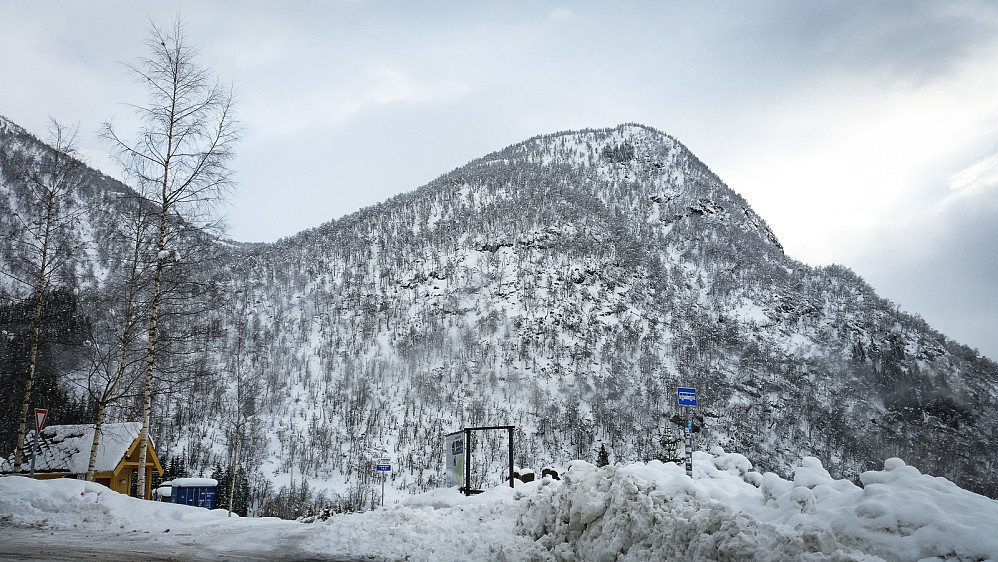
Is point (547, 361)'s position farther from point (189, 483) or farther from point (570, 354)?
point (189, 483)

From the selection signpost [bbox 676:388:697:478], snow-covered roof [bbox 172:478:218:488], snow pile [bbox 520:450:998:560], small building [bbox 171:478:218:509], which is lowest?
small building [bbox 171:478:218:509]

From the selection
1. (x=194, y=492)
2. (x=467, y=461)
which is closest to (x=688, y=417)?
(x=467, y=461)

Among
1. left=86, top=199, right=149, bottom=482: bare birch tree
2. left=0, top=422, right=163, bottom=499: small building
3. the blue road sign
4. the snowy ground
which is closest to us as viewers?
the snowy ground

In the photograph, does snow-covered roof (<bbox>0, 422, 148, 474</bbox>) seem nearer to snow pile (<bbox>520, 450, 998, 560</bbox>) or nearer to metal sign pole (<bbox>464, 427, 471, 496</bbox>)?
metal sign pole (<bbox>464, 427, 471, 496</bbox>)

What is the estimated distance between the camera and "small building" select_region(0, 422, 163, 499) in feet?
77.0

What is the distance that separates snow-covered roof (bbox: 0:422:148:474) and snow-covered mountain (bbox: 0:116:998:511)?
84.6 meters

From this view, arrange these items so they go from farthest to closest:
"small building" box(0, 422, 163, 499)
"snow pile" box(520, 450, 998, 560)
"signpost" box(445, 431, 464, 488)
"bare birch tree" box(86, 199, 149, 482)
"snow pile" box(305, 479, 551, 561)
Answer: "small building" box(0, 422, 163, 499), "signpost" box(445, 431, 464, 488), "bare birch tree" box(86, 199, 149, 482), "snow pile" box(305, 479, 551, 561), "snow pile" box(520, 450, 998, 560)

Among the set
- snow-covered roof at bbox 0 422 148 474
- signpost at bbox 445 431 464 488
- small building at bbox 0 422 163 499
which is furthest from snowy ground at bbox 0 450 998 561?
snow-covered roof at bbox 0 422 148 474

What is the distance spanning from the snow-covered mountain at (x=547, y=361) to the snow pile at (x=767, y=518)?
103638mm

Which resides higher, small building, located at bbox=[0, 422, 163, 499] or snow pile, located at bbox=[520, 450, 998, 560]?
snow pile, located at bbox=[520, 450, 998, 560]

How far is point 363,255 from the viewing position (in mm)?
184875

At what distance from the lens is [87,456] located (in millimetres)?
24219

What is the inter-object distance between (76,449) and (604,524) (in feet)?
87.1

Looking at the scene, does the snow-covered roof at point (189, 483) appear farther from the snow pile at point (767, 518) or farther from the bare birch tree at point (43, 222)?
the snow pile at point (767, 518)
